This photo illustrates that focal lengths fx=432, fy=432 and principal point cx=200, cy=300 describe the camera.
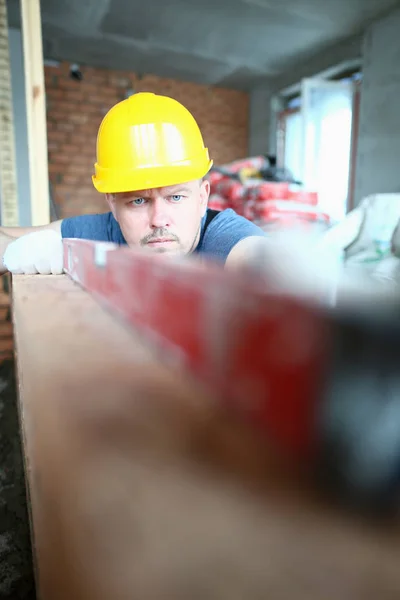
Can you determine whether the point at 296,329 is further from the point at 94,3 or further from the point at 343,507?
the point at 94,3

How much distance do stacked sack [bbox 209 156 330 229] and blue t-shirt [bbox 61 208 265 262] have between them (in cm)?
219

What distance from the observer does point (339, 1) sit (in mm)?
3781

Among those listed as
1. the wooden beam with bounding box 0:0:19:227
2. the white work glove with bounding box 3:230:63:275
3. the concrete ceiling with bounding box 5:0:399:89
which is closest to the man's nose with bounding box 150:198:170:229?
the white work glove with bounding box 3:230:63:275

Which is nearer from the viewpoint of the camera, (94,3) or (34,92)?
(34,92)

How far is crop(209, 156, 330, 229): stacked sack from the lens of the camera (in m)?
3.71

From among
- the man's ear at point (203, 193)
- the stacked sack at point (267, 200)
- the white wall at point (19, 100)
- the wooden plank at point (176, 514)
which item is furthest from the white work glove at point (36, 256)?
the white wall at point (19, 100)

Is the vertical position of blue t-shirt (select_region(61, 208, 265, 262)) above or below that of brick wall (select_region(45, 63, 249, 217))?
below

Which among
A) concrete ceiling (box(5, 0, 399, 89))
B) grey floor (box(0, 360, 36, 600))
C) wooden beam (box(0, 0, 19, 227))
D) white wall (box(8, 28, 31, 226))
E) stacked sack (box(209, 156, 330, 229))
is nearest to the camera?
grey floor (box(0, 360, 36, 600))

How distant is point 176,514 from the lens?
194 millimetres

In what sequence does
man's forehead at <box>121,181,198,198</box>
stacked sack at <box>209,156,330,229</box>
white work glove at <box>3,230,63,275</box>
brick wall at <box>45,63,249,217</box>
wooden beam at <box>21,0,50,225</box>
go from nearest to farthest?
white work glove at <box>3,230,63,275</box>
man's forehead at <box>121,181,198,198</box>
wooden beam at <box>21,0,50,225</box>
stacked sack at <box>209,156,330,229</box>
brick wall at <box>45,63,249,217</box>

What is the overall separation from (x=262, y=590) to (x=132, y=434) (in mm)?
108

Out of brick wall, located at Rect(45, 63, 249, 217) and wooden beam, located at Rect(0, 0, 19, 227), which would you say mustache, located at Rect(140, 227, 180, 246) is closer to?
wooden beam, located at Rect(0, 0, 19, 227)

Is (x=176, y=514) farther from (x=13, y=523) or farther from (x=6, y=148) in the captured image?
(x=6, y=148)

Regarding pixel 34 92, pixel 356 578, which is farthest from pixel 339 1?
pixel 356 578
